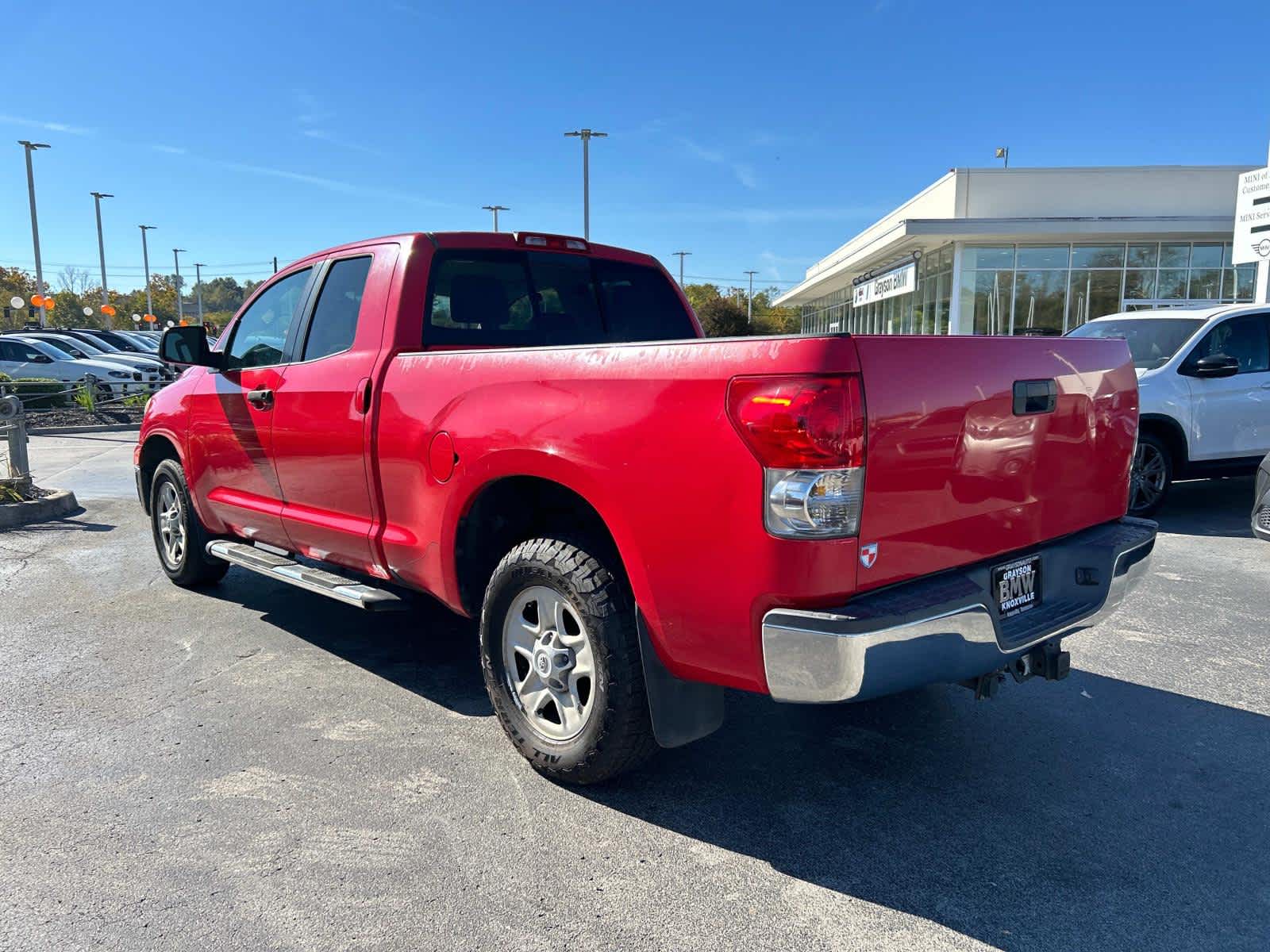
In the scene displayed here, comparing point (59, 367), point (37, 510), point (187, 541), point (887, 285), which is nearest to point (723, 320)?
point (887, 285)

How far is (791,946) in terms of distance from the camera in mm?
2406

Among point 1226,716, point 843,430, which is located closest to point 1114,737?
point 1226,716

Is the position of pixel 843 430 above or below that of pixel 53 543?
above

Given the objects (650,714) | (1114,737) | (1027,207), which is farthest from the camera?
(1027,207)

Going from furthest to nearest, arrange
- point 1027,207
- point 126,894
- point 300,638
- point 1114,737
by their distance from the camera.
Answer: point 1027,207 → point 300,638 → point 1114,737 → point 126,894

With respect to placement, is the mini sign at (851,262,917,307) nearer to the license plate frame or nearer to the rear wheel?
the rear wheel

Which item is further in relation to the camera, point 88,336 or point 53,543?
point 88,336

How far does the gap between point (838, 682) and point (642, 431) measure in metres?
0.92

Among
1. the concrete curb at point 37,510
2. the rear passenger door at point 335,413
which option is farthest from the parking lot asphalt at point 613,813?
the concrete curb at point 37,510

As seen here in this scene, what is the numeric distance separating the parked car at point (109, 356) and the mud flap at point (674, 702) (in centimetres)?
2050

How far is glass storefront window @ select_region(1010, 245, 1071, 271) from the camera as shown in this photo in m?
24.3

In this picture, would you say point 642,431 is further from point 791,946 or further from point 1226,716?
point 1226,716

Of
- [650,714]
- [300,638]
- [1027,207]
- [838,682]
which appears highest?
[1027,207]

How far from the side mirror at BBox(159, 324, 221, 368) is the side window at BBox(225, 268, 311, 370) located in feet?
0.34
